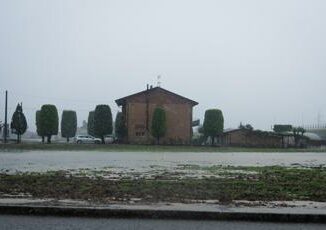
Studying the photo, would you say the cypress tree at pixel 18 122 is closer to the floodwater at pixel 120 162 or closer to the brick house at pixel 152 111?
the brick house at pixel 152 111

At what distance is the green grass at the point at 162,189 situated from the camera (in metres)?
11.7

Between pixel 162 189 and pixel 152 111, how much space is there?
61934mm

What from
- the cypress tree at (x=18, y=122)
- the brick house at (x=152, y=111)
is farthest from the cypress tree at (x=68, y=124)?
the cypress tree at (x=18, y=122)

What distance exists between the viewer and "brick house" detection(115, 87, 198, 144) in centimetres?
7456

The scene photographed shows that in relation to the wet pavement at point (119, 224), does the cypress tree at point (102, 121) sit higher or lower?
higher

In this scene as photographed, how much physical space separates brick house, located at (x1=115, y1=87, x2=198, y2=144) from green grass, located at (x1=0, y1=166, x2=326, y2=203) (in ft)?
192

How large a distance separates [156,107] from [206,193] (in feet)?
202

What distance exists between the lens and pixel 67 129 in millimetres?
89688

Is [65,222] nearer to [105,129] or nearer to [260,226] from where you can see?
[260,226]

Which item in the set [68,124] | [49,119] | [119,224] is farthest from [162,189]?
[68,124]

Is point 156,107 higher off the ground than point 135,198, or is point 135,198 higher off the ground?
point 156,107

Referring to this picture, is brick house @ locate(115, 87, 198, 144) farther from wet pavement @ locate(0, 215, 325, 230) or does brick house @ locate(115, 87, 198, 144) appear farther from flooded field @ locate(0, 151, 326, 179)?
wet pavement @ locate(0, 215, 325, 230)

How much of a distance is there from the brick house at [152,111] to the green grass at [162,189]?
192ft

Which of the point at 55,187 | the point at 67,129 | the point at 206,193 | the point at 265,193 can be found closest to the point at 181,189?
the point at 206,193
